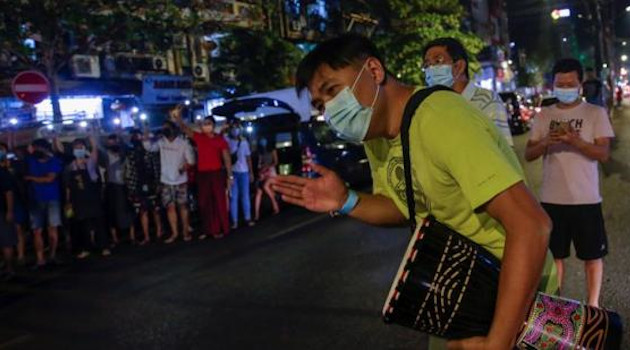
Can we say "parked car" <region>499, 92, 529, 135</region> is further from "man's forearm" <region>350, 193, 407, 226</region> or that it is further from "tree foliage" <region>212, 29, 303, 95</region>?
"man's forearm" <region>350, 193, 407, 226</region>

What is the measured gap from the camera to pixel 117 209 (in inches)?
380

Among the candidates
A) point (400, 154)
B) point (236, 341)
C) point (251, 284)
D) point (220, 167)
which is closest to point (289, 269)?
point (251, 284)

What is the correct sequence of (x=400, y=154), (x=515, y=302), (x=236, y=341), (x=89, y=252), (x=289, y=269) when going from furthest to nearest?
(x=89, y=252), (x=289, y=269), (x=236, y=341), (x=400, y=154), (x=515, y=302)

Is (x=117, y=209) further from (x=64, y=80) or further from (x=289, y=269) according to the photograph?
(x=64, y=80)

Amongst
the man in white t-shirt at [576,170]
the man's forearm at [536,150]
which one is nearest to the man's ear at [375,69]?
the man in white t-shirt at [576,170]

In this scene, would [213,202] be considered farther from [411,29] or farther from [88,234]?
[411,29]

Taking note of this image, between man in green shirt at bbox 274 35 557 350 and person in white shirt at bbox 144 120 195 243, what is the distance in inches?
306

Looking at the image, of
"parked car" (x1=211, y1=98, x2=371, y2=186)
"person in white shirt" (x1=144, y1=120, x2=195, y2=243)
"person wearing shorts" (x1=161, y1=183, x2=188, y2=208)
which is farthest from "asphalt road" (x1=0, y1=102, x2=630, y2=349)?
"parked car" (x1=211, y1=98, x2=371, y2=186)

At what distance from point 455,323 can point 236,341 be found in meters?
3.35

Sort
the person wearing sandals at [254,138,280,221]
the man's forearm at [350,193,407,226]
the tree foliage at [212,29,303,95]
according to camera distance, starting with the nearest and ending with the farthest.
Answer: the man's forearm at [350,193,407,226]
the person wearing sandals at [254,138,280,221]
the tree foliage at [212,29,303,95]

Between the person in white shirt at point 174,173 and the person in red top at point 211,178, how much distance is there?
8.7 inches

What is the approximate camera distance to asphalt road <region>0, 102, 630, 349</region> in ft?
16.1

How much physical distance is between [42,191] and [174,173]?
1.96m

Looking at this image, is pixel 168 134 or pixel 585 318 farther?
pixel 168 134
